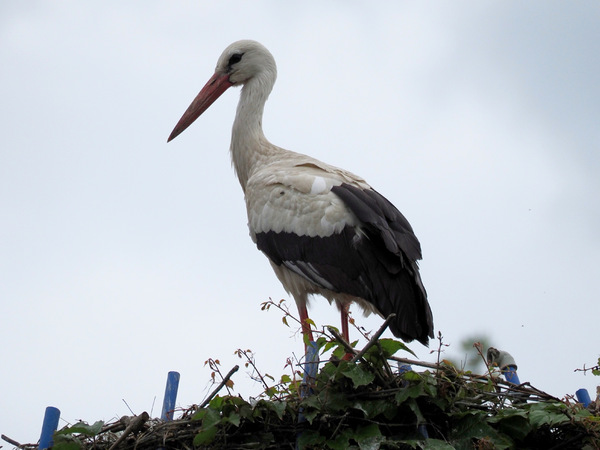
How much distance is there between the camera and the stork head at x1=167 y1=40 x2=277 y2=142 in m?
5.88

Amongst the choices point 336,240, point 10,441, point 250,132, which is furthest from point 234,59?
point 10,441

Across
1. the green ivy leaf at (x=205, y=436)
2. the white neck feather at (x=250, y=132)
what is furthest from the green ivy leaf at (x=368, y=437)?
the white neck feather at (x=250, y=132)

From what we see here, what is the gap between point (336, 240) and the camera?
14.5 ft

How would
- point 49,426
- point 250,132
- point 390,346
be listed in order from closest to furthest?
point 390,346, point 49,426, point 250,132

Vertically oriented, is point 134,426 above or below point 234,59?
below

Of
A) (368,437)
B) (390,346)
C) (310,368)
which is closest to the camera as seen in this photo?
(368,437)

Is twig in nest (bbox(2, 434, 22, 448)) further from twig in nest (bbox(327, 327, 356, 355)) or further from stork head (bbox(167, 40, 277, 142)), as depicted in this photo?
stork head (bbox(167, 40, 277, 142))

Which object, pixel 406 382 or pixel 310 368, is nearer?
pixel 406 382

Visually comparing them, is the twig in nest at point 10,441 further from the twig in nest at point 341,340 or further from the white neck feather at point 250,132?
the white neck feather at point 250,132

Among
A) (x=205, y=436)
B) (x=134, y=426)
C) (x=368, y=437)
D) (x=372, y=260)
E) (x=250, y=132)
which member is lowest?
(x=368, y=437)

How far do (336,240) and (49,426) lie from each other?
176 cm

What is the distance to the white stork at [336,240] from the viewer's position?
13.8 ft

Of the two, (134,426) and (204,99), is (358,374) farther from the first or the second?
(204,99)

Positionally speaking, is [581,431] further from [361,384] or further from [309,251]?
[309,251]
